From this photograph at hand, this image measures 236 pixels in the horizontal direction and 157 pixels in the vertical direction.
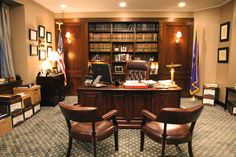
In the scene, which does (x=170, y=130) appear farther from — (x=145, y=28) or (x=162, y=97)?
(x=145, y=28)

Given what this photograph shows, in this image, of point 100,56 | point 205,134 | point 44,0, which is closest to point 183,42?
point 100,56

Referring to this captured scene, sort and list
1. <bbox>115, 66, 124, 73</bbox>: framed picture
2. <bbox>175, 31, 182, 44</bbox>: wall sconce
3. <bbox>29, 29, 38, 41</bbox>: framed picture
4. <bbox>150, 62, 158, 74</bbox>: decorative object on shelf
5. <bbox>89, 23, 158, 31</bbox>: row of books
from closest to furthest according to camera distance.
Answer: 1. <bbox>29, 29, 38, 41</bbox>: framed picture
2. <bbox>175, 31, 182, 44</bbox>: wall sconce
3. <bbox>89, 23, 158, 31</bbox>: row of books
4. <bbox>150, 62, 158, 74</bbox>: decorative object on shelf
5. <bbox>115, 66, 124, 73</bbox>: framed picture

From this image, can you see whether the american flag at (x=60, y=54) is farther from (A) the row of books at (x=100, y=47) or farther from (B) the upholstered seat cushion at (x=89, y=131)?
(B) the upholstered seat cushion at (x=89, y=131)

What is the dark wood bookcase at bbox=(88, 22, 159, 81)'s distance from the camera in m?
5.26

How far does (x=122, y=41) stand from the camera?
5.30m

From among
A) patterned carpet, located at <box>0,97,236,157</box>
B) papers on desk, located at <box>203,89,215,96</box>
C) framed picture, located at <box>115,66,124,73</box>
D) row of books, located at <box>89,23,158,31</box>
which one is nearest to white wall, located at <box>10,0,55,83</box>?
patterned carpet, located at <box>0,97,236,157</box>

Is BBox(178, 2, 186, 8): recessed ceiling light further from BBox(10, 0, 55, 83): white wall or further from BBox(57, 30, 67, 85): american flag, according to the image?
BBox(10, 0, 55, 83): white wall

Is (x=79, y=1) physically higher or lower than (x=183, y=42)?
higher

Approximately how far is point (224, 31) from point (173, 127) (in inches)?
149

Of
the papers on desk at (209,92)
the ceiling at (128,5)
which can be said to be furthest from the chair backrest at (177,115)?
the ceiling at (128,5)

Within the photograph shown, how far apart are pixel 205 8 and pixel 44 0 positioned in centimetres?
460

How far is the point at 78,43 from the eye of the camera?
17.6 feet

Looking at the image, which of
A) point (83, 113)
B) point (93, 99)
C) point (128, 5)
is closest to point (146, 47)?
point (128, 5)

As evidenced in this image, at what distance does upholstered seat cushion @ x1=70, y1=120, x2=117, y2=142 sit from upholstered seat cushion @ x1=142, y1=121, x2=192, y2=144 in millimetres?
472
